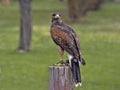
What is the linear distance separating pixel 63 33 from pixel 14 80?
667 cm

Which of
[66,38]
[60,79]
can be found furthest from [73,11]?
[60,79]

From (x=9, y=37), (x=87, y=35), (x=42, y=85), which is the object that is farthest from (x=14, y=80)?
(x=87, y=35)

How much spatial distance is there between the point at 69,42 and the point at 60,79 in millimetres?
624

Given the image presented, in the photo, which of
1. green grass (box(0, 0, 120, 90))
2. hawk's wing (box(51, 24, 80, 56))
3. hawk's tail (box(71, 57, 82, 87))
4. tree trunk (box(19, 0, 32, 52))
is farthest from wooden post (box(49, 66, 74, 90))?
tree trunk (box(19, 0, 32, 52))

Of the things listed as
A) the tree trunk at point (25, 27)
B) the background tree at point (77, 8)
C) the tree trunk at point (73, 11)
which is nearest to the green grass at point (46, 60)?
the tree trunk at point (25, 27)

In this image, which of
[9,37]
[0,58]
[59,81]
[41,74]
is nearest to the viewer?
[59,81]

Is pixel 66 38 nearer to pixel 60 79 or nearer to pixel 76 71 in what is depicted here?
pixel 76 71

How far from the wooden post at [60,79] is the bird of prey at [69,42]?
83 mm

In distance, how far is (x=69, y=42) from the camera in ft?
27.7

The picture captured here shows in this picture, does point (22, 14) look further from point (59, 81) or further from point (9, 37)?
point (59, 81)

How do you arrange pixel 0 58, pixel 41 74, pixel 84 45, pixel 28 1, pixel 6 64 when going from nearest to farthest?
1. pixel 41 74
2. pixel 6 64
3. pixel 0 58
4. pixel 28 1
5. pixel 84 45

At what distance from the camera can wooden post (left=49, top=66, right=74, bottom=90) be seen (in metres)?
8.04

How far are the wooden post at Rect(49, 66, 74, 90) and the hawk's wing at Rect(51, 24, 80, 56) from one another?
33 centimetres

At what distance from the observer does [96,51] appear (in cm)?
2216
